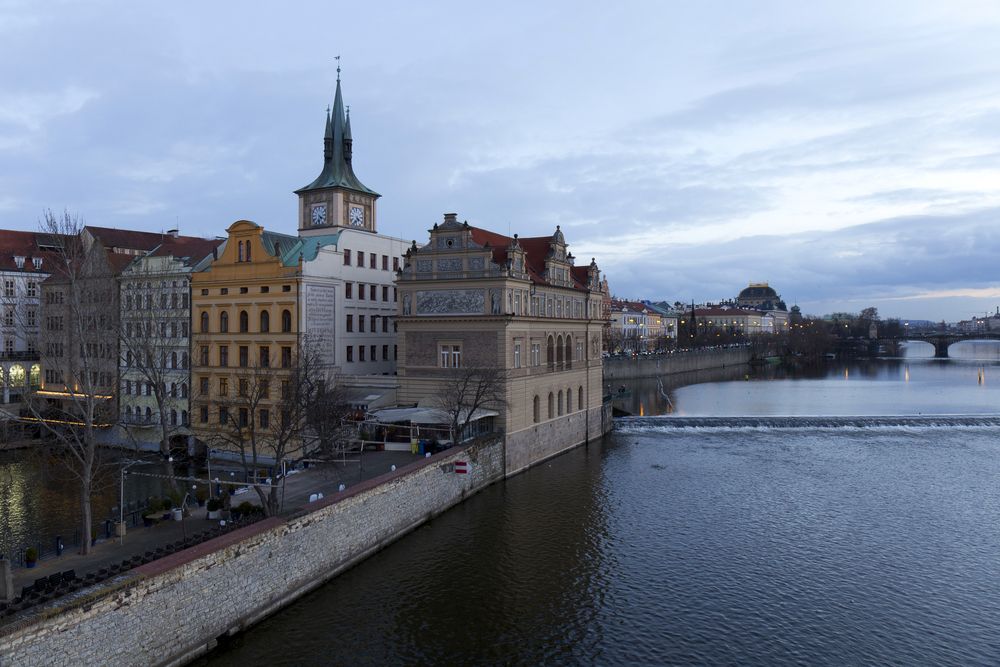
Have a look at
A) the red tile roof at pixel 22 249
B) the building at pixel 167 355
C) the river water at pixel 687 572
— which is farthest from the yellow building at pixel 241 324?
the red tile roof at pixel 22 249

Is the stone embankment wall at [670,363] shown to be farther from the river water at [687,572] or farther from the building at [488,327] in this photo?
the river water at [687,572]

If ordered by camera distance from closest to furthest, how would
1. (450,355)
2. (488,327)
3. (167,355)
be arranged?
1. (488,327)
2. (450,355)
3. (167,355)

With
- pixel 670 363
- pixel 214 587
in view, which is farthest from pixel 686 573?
pixel 670 363

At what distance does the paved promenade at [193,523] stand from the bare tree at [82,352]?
982 millimetres

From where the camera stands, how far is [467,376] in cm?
4359

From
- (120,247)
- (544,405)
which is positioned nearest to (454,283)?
(544,405)

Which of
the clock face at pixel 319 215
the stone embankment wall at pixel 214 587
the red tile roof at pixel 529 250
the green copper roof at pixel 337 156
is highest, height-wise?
the green copper roof at pixel 337 156

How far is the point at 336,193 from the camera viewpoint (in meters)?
57.6

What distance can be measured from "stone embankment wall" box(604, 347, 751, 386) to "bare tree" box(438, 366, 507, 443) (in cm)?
6567

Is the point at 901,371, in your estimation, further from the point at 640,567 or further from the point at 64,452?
the point at 64,452

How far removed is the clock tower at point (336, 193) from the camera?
57906mm

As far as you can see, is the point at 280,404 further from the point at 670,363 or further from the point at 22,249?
the point at 670,363

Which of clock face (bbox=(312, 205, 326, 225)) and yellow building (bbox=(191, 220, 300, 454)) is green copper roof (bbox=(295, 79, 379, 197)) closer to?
clock face (bbox=(312, 205, 326, 225))

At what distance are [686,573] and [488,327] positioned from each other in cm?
2105
